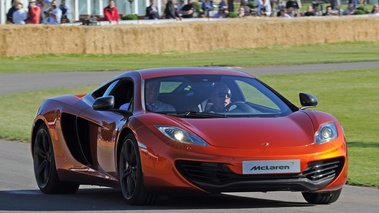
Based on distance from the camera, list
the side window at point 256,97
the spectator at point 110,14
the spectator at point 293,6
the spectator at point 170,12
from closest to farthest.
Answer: the side window at point 256,97, the spectator at point 110,14, the spectator at point 170,12, the spectator at point 293,6

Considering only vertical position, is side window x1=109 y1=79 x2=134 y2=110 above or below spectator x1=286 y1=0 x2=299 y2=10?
above

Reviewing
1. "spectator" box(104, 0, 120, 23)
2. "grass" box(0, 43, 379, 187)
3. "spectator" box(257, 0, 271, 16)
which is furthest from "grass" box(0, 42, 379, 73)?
"spectator" box(257, 0, 271, 16)

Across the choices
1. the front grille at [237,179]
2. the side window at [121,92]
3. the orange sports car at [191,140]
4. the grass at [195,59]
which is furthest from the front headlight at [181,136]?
the grass at [195,59]

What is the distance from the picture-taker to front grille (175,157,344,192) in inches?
319

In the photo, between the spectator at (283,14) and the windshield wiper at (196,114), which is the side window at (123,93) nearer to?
the windshield wiper at (196,114)

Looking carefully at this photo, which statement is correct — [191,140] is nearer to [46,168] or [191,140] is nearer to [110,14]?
[46,168]

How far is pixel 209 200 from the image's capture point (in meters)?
9.05

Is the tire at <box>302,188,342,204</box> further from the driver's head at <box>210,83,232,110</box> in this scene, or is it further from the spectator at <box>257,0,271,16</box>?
the spectator at <box>257,0,271,16</box>

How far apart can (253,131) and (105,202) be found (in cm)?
144

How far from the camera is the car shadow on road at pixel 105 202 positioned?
8.54 metres

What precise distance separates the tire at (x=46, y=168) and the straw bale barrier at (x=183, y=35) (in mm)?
25639

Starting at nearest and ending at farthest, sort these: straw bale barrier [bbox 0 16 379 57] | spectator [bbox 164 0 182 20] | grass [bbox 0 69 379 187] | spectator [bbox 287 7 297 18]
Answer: grass [bbox 0 69 379 187] < straw bale barrier [bbox 0 16 379 57] < spectator [bbox 164 0 182 20] < spectator [bbox 287 7 297 18]

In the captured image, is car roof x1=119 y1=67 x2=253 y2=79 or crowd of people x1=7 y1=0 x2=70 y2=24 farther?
crowd of people x1=7 y1=0 x2=70 y2=24

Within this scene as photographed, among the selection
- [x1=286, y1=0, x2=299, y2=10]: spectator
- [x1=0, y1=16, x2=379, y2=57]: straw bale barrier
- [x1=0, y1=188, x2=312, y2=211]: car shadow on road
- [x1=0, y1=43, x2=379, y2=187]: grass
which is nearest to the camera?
[x1=0, y1=188, x2=312, y2=211]: car shadow on road
